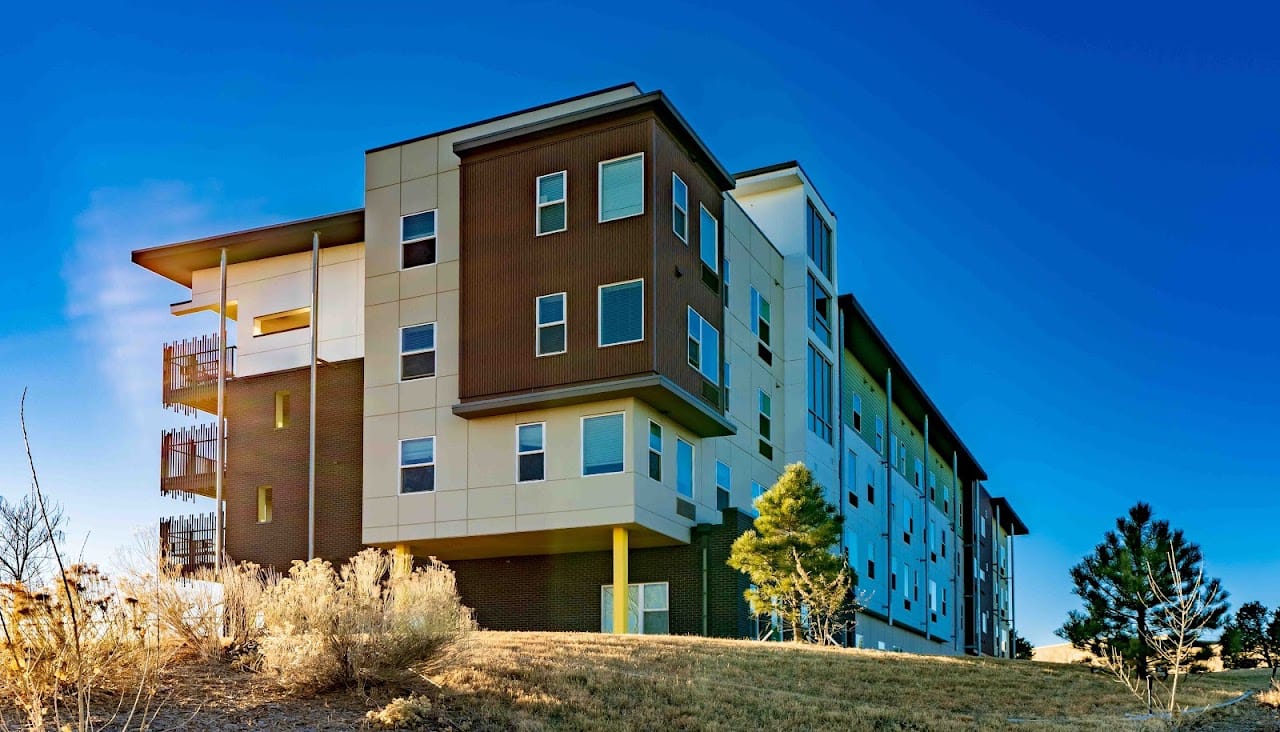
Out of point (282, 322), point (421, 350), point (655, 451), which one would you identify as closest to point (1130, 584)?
point (655, 451)

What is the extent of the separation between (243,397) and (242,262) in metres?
3.82

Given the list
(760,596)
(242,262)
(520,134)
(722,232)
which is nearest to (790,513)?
(760,596)

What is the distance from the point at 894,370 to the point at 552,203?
23.0m

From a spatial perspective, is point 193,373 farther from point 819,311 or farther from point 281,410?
point 819,311

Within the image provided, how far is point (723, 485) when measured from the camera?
113 ft

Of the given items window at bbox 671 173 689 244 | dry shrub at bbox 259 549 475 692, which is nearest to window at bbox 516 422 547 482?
window at bbox 671 173 689 244

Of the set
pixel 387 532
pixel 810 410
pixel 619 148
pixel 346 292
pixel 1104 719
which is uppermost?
pixel 619 148

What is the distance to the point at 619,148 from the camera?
30.5m

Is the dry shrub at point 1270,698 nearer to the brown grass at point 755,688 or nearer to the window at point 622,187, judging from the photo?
the brown grass at point 755,688

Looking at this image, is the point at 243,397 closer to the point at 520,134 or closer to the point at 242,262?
the point at 242,262

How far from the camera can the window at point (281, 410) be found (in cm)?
3522

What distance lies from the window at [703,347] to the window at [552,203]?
3543 mm

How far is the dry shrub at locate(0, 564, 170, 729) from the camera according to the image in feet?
42.3

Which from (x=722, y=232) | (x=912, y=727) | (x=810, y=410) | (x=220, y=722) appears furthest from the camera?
(x=810, y=410)
